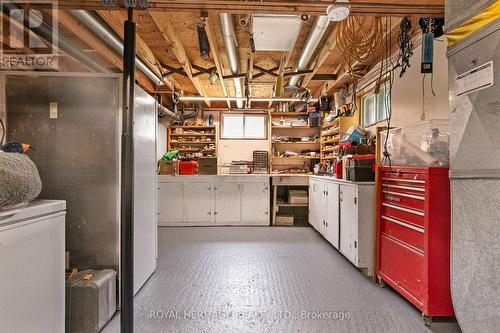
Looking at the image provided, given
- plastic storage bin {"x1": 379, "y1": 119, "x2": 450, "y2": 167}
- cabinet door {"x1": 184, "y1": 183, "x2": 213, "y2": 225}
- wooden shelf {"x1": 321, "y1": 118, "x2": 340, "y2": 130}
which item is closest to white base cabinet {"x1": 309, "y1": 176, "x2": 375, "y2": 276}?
plastic storage bin {"x1": 379, "y1": 119, "x2": 450, "y2": 167}

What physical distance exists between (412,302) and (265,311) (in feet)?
3.74

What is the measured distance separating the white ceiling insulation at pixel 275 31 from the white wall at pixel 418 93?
145cm

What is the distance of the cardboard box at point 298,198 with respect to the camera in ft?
16.4

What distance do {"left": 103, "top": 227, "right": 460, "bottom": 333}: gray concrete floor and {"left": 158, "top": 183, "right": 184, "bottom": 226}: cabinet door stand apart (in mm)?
1289

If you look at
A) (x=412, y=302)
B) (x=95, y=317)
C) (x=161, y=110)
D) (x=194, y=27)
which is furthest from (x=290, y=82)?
(x=95, y=317)

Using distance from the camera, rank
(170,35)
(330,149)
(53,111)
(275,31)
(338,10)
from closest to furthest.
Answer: (338,10)
(53,111)
(275,31)
(170,35)
(330,149)

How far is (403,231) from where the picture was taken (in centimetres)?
217

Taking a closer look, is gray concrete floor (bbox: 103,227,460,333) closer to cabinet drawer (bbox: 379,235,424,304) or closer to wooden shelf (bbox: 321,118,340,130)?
cabinet drawer (bbox: 379,235,424,304)

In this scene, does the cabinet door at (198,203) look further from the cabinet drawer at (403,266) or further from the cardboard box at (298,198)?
the cabinet drawer at (403,266)

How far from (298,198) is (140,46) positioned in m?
3.63

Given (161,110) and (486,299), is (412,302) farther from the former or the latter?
(161,110)

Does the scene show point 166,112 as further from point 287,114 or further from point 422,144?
point 422,144

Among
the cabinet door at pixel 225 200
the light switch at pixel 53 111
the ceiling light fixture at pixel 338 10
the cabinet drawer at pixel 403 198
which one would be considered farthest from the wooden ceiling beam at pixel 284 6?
the cabinet door at pixel 225 200

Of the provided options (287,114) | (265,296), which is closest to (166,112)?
(287,114)
